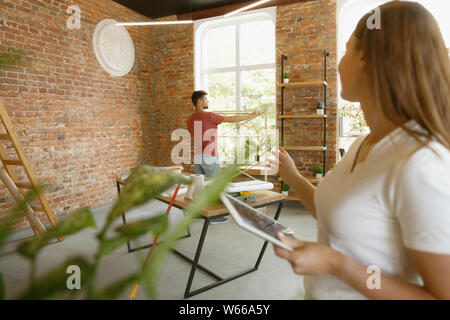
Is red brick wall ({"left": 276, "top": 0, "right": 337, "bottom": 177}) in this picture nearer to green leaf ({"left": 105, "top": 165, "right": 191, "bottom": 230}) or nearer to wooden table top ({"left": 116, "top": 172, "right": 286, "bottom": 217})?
wooden table top ({"left": 116, "top": 172, "right": 286, "bottom": 217})

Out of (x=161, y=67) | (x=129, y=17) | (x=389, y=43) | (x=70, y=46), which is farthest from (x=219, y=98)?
(x=389, y=43)

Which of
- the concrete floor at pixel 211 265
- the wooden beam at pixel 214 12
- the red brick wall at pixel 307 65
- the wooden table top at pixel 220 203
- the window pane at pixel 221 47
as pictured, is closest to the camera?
the wooden table top at pixel 220 203

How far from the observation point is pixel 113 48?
520 centimetres

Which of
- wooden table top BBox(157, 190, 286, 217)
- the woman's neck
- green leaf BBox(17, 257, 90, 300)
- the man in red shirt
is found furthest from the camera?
the man in red shirt

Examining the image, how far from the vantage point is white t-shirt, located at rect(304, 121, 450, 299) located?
1.99ft

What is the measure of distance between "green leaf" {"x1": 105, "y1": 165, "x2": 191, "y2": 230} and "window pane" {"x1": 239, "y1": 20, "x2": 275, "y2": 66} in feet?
18.5

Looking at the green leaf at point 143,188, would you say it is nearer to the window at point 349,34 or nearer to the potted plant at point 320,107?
the potted plant at point 320,107

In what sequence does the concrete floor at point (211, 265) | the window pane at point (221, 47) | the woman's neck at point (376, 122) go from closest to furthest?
the woman's neck at point (376, 122) → the concrete floor at point (211, 265) → the window pane at point (221, 47)

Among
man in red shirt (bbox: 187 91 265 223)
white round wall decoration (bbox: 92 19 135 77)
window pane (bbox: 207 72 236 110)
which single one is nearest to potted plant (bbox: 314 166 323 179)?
man in red shirt (bbox: 187 91 265 223)

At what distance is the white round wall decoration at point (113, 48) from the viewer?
4.95 metres

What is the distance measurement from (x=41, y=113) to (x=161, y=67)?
274 centimetres

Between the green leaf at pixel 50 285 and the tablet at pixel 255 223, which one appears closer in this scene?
the green leaf at pixel 50 285

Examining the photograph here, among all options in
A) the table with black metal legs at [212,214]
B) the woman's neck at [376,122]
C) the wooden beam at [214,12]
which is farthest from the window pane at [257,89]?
the woman's neck at [376,122]

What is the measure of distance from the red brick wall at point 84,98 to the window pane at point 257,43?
3.42ft
